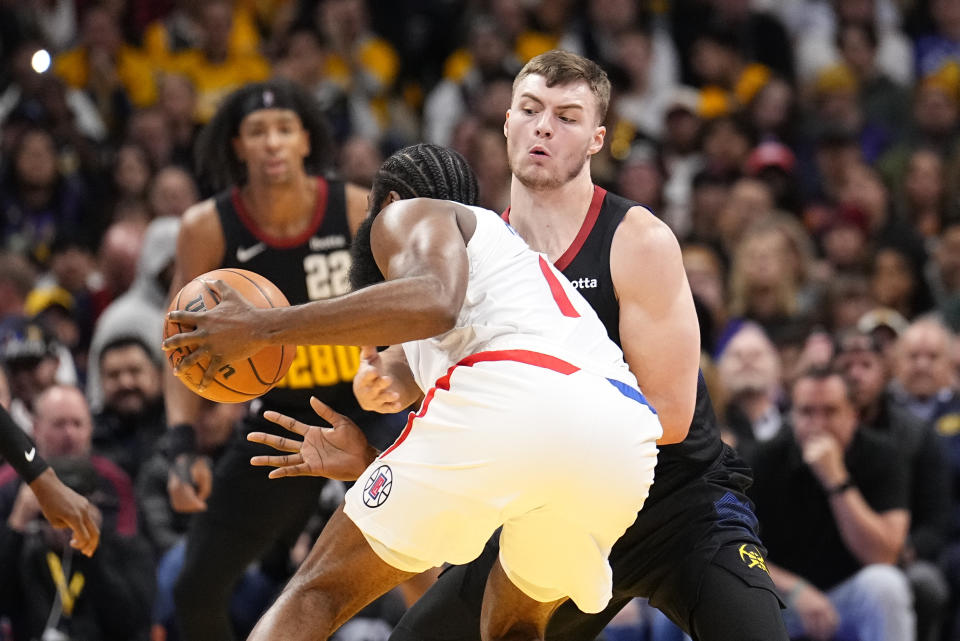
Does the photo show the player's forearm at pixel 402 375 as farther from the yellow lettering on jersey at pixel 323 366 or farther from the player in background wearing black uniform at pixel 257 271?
the yellow lettering on jersey at pixel 323 366

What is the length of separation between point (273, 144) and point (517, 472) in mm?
2642

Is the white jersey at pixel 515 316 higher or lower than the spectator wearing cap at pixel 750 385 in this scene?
higher

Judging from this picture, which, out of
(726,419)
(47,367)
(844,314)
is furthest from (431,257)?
(844,314)

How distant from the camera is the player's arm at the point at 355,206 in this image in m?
5.77

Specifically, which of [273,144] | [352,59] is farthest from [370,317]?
[352,59]

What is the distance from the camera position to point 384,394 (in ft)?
13.7

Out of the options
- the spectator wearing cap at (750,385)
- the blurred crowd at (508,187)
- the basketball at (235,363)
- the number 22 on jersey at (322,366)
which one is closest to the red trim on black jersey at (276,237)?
the number 22 on jersey at (322,366)

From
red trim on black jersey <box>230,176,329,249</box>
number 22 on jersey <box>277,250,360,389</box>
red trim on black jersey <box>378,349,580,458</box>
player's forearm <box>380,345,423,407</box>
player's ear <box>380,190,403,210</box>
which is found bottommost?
number 22 on jersey <box>277,250,360,389</box>

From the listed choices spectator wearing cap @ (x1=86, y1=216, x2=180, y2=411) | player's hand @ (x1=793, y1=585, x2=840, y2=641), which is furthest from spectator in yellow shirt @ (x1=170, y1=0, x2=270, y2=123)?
player's hand @ (x1=793, y1=585, x2=840, y2=641)

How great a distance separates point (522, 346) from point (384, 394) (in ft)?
2.02

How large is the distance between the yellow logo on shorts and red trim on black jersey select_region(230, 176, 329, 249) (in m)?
2.33

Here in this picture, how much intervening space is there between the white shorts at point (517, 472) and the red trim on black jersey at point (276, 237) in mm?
2039

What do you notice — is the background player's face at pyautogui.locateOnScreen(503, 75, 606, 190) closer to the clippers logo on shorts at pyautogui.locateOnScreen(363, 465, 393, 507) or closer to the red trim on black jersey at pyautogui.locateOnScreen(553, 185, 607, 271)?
the red trim on black jersey at pyautogui.locateOnScreen(553, 185, 607, 271)

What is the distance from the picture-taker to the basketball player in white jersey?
356 centimetres
